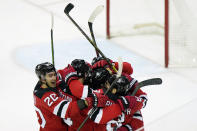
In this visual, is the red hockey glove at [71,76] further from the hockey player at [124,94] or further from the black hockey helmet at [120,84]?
the black hockey helmet at [120,84]

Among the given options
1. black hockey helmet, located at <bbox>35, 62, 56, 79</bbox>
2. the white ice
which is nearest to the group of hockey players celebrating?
black hockey helmet, located at <bbox>35, 62, 56, 79</bbox>

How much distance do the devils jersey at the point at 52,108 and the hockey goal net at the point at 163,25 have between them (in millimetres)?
1812

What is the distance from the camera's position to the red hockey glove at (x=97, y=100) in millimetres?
1625

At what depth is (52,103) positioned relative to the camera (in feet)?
5.54

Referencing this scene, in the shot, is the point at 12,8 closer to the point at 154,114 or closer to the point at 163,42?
the point at 163,42

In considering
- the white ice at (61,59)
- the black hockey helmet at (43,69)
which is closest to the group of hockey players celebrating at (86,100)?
the black hockey helmet at (43,69)

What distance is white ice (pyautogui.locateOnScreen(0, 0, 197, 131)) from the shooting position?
2.65m

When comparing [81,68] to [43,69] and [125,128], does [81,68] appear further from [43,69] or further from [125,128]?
[125,128]

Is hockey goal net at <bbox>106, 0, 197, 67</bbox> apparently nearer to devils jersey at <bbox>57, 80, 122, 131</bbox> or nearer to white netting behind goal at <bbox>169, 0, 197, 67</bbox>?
white netting behind goal at <bbox>169, 0, 197, 67</bbox>

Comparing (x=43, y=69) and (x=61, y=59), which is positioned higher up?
(x=43, y=69)

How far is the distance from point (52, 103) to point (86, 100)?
16 cm

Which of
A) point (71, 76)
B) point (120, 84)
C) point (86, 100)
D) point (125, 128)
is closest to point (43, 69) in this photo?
point (71, 76)

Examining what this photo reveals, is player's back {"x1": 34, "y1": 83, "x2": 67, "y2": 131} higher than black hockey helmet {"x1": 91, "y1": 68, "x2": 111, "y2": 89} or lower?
lower

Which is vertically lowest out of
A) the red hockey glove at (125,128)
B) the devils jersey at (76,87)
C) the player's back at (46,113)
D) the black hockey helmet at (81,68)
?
the red hockey glove at (125,128)
